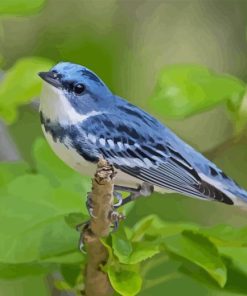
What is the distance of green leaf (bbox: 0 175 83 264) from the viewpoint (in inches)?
36.0

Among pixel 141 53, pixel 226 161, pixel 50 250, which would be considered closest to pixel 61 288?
pixel 50 250

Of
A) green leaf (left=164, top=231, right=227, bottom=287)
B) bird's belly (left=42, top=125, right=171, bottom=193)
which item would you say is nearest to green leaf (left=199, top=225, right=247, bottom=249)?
green leaf (left=164, top=231, right=227, bottom=287)

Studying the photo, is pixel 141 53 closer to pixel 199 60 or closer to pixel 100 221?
pixel 199 60

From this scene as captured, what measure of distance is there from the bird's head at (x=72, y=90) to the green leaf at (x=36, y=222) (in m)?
0.12

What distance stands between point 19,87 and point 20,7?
4.5 inches

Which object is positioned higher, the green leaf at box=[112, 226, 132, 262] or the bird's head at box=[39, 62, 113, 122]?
the bird's head at box=[39, 62, 113, 122]

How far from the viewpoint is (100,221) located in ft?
2.60

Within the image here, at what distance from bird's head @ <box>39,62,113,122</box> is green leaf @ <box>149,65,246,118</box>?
73mm

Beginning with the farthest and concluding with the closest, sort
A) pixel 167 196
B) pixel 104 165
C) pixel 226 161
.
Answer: pixel 226 161 → pixel 167 196 → pixel 104 165

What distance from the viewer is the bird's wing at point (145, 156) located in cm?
90

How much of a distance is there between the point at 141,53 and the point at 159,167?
1.05 metres

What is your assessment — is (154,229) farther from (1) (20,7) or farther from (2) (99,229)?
(1) (20,7)

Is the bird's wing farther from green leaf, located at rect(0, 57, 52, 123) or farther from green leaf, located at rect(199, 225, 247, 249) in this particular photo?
green leaf, located at rect(0, 57, 52, 123)

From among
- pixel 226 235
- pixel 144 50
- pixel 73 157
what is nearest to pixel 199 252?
pixel 226 235
